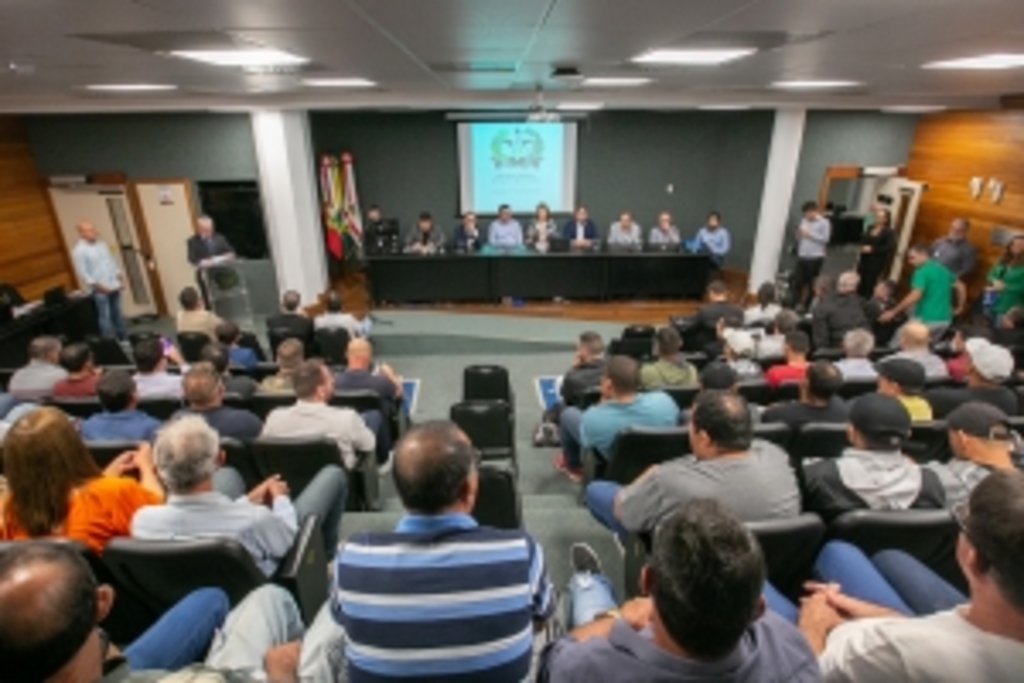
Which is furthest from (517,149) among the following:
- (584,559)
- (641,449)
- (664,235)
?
(584,559)

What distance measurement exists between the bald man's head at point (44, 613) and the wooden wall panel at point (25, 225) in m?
7.02

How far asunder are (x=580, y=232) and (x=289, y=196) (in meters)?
3.88

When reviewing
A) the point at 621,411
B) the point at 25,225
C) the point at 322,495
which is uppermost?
the point at 25,225

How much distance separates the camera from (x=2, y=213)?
20.4 feet

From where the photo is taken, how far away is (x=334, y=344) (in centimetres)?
474

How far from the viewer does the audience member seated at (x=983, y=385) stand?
2.84m

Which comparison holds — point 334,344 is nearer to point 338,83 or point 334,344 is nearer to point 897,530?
point 338,83

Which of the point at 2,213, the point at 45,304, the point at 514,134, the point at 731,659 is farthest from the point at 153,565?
the point at 514,134

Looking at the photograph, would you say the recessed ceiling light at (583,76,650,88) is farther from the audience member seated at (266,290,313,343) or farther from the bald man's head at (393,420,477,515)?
the bald man's head at (393,420,477,515)

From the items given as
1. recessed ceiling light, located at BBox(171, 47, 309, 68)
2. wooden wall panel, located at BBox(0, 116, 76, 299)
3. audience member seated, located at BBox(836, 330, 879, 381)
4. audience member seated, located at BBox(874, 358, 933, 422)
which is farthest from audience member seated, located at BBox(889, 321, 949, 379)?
wooden wall panel, located at BBox(0, 116, 76, 299)

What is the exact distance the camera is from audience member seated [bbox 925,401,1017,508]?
1.93 meters

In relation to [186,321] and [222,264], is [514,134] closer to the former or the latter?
[222,264]

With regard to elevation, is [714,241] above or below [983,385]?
above

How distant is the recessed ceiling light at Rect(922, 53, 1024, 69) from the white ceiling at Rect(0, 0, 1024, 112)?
0.13m
